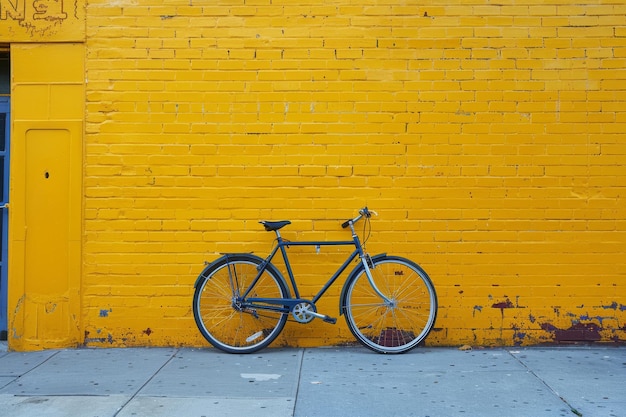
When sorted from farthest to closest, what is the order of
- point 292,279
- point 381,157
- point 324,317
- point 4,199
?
point 4,199
point 381,157
point 292,279
point 324,317

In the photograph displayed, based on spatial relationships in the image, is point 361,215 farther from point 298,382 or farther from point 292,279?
point 298,382

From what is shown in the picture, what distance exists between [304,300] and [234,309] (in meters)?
0.64

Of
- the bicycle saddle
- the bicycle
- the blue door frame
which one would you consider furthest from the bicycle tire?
the blue door frame

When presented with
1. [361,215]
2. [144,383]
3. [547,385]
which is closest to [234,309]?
[144,383]

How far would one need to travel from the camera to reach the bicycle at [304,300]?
575cm

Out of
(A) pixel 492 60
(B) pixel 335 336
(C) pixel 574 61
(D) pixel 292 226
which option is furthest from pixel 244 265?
(C) pixel 574 61

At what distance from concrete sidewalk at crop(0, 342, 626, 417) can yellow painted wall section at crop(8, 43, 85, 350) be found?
1.06ft

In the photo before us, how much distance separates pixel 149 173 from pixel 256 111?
1.12m

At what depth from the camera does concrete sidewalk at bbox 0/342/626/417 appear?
4.41 m

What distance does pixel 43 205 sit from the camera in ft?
19.8

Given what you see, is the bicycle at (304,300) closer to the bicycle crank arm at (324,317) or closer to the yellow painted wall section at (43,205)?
the bicycle crank arm at (324,317)

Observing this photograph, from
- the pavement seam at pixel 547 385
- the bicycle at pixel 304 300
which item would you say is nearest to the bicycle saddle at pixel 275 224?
the bicycle at pixel 304 300

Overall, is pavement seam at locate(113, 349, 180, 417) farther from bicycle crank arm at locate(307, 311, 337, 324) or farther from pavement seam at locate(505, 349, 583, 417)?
pavement seam at locate(505, 349, 583, 417)

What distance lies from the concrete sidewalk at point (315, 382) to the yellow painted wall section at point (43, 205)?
0.32m
